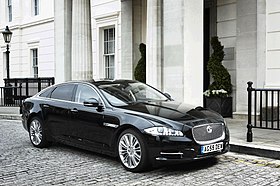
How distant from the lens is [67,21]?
1556 centimetres

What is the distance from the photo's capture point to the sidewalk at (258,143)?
726 cm

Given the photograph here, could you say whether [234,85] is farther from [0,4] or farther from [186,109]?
[0,4]

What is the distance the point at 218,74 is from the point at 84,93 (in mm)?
6678

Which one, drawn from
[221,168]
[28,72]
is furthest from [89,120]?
[28,72]

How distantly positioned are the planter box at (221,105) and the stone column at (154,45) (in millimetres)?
2312

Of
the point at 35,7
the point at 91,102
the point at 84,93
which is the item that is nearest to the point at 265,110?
the point at 84,93

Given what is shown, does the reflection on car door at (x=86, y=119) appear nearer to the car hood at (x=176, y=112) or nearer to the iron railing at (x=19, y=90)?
the car hood at (x=176, y=112)

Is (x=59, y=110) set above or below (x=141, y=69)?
below

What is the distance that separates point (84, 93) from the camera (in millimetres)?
7785

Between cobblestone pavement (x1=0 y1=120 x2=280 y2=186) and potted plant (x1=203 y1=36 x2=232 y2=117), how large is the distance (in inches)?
215

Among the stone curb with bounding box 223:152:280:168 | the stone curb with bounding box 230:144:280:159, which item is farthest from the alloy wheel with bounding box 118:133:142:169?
the stone curb with bounding box 230:144:280:159

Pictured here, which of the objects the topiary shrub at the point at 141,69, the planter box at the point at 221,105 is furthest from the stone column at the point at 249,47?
the topiary shrub at the point at 141,69

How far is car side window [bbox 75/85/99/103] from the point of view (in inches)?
297

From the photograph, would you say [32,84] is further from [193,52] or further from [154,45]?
[193,52]
